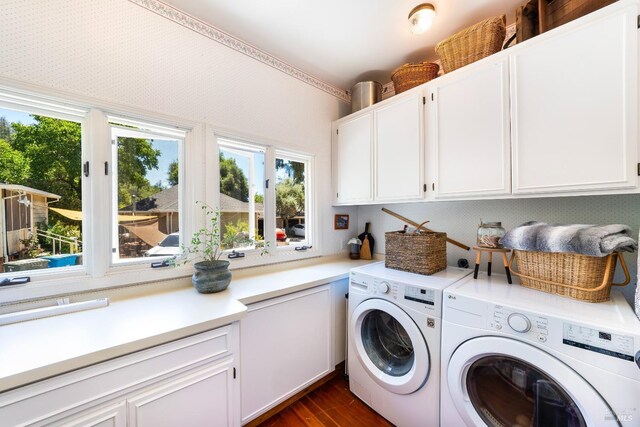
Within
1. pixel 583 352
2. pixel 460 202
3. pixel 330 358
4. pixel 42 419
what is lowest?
pixel 330 358

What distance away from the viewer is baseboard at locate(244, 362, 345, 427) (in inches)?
58.5

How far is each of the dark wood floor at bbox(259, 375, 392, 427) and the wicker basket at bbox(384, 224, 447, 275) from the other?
3.22ft

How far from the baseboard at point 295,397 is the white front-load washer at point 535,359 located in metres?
0.87

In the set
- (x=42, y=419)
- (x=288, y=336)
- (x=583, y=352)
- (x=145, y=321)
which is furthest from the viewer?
(x=288, y=336)

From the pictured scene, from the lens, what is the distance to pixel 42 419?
0.77 meters

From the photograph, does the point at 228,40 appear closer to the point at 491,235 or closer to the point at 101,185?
the point at 101,185

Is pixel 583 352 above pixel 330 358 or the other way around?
above

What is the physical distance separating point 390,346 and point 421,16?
7.08 feet

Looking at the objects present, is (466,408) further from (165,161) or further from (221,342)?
(165,161)

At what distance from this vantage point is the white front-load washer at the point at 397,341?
51.0 inches

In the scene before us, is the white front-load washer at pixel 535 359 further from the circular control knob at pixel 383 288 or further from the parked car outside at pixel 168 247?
the parked car outside at pixel 168 247

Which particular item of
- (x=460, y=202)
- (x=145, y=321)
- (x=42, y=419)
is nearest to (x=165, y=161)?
(x=145, y=321)

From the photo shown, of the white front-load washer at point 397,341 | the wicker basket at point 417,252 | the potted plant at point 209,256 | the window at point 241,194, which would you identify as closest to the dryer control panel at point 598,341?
the white front-load washer at point 397,341

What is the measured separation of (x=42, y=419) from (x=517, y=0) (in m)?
2.97
